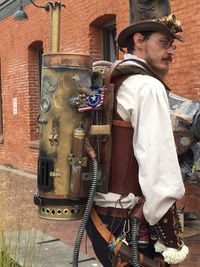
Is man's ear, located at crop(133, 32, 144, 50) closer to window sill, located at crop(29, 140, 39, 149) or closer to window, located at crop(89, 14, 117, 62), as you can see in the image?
window, located at crop(89, 14, 117, 62)

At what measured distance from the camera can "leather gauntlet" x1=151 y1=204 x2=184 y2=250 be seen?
7.33 feet

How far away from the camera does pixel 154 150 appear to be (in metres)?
2.14

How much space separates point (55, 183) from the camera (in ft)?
7.86

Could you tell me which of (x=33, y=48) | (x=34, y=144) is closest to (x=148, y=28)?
(x=34, y=144)

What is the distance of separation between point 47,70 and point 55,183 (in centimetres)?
59

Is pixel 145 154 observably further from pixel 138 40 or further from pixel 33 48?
pixel 33 48

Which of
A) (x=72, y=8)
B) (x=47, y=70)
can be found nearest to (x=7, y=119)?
(x=72, y=8)

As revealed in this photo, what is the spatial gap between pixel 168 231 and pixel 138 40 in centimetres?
100

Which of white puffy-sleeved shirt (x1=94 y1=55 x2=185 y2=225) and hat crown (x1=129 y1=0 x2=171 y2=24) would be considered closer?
white puffy-sleeved shirt (x1=94 y1=55 x2=185 y2=225)

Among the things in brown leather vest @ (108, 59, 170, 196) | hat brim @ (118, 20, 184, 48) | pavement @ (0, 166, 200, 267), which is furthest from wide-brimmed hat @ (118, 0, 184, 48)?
pavement @ (0, 166, 200, 267)

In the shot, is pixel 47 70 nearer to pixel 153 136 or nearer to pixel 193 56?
pixel 153 136

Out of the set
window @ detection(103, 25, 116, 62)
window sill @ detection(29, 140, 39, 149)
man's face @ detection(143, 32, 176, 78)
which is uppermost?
window @ detection(103, 25, 116, 62)

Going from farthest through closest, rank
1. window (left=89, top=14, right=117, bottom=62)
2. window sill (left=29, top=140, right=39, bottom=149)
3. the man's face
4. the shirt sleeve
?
window sill (left=29, top=140, right=39, bottom=149), window (left=89, top=14, right=117, bottom=62), the man's face, the shirt sleeve

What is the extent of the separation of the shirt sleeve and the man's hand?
0.48 ft
